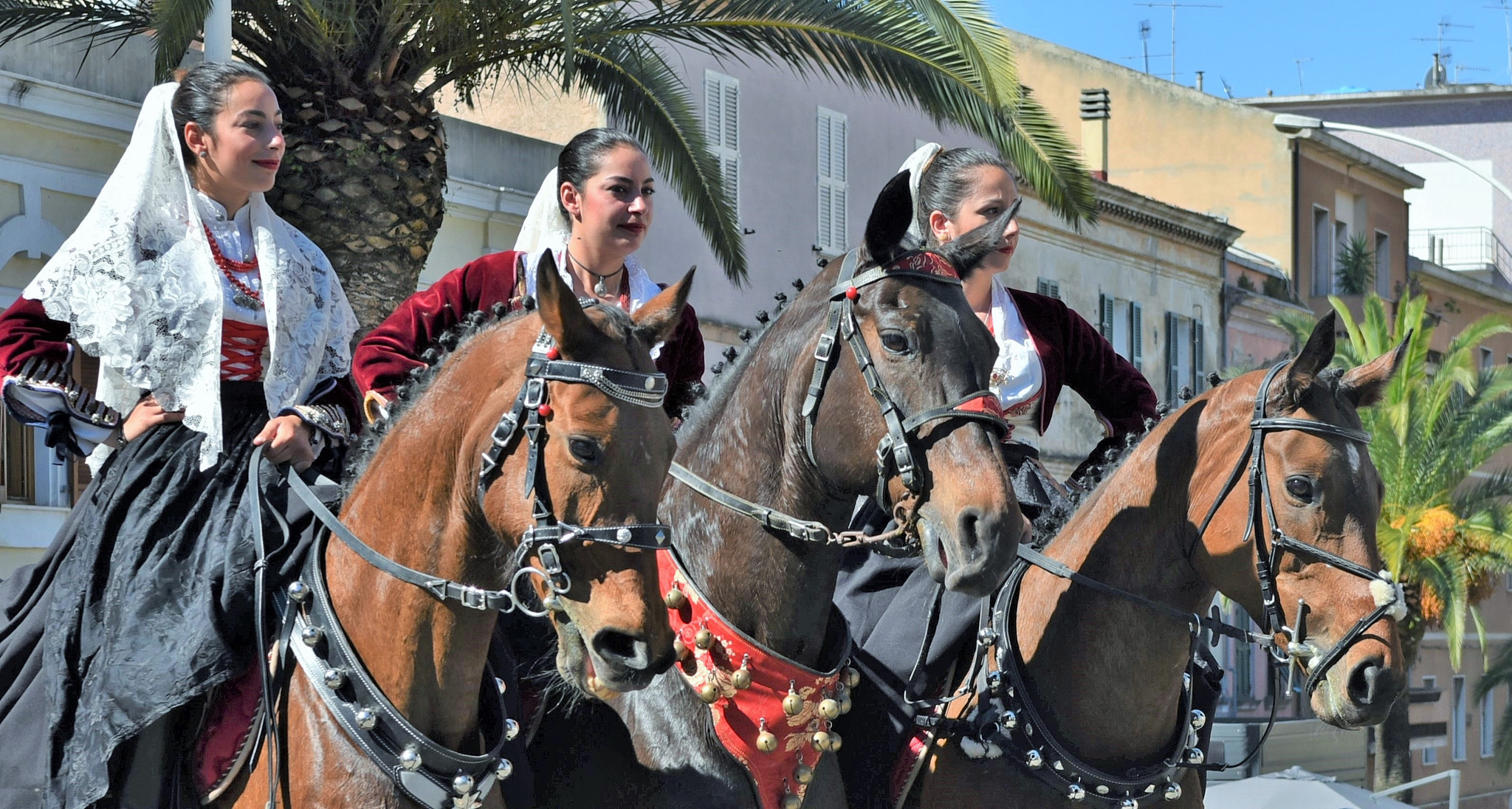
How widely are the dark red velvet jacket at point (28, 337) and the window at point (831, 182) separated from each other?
53.2 ft

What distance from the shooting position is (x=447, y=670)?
3.69 meters

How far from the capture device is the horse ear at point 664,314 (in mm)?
3695

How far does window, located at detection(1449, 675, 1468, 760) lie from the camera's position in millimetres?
34375

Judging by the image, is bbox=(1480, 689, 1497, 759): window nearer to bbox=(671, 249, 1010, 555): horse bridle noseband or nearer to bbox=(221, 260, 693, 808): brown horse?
bbox=(671, 249, 1010, 555): horse bridle noseband

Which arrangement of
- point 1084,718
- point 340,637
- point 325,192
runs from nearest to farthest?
point 340,637
point 1084,718
point 325,192

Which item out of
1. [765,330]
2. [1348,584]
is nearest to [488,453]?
[765,330]

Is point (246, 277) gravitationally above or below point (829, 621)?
above

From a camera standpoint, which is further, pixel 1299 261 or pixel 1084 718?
pixel 1299 261

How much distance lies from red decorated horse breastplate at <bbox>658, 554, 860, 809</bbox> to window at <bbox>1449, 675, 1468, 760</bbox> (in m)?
32.8

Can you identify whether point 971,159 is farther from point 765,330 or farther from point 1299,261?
point 1299,261

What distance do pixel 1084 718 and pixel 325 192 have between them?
6716 millimetres

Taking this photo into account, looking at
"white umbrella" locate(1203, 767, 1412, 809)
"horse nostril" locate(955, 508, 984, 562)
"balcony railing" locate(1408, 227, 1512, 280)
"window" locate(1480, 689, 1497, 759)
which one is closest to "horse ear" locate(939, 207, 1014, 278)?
"horse nostril" locate(955, 508, 984, 562)

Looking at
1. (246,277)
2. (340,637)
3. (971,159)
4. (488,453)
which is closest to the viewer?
(488,453)

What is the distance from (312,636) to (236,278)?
3.56 ft
